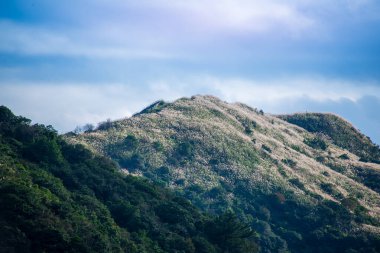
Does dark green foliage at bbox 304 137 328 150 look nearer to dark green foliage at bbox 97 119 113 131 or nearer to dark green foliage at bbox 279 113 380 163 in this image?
dark green foliage at bbox 279 113 380 163

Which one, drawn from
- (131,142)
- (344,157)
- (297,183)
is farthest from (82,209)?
(344,157)

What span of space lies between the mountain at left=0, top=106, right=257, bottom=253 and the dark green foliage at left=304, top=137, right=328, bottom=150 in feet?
252

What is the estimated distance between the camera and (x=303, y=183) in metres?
107

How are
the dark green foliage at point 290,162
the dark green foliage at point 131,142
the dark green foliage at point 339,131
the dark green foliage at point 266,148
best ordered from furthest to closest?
1. the dark green foliage at point 339,131
2. the dark green foliage at point 266,148
3. the dark green foliage at point 290,162
4. the dark green foliage at point 131,142

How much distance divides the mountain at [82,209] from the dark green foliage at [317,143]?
252 ft

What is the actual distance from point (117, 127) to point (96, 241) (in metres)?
66.3

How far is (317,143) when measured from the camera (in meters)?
144

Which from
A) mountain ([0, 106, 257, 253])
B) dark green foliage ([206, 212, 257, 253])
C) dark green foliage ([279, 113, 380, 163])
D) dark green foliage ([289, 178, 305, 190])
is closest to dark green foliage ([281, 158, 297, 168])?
dark green foliage ([289, 178, 305, 190])

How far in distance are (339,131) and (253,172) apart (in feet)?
217

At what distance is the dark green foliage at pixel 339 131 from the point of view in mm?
153250

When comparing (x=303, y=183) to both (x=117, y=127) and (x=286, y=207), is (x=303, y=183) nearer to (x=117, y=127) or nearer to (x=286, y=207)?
(x=286, y=207)

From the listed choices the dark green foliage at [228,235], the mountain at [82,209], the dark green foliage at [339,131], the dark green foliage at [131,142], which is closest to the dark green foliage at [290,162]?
the dark green foliage at [131,142]

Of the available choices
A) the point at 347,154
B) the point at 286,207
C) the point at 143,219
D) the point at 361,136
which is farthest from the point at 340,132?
the point at 143,219

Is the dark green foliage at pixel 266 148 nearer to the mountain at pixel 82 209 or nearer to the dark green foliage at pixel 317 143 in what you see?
the dark green foliage at pixel 317 143
